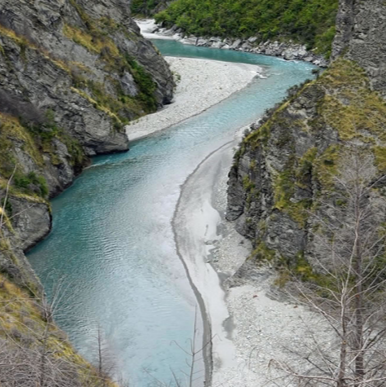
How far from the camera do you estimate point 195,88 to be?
68625 millimetres

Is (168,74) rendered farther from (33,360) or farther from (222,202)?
(33,360)

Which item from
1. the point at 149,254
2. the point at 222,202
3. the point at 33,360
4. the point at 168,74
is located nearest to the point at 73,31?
the point at 168,74

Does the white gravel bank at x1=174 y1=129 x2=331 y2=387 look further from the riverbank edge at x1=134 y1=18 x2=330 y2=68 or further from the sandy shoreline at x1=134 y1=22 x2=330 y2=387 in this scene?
the riverbank edge at x1=134 y1=18 x2=330 y2=68

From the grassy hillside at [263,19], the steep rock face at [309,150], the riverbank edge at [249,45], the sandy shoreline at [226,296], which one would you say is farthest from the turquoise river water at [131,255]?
the grassy hillside at [263,19]

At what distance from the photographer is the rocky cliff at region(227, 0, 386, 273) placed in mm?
30625

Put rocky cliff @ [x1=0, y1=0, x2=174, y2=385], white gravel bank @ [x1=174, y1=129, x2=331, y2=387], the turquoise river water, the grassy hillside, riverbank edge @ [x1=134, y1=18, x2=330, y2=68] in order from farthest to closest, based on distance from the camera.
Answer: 1. the grassy hillside
2. riverbank edge @ [x1=134, y1=18, x2=330, y2=68]
3. rocky cliff @ [x1=0, y1=0, x2=174, y2=385]
4. the turquoise river water
5. white gravel bank @ [x1=174, y1=129, x2=331, y2=387]

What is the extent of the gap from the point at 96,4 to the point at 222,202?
1158 inches

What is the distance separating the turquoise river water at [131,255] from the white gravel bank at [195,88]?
217 centimetres

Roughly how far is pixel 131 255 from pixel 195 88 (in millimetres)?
36263

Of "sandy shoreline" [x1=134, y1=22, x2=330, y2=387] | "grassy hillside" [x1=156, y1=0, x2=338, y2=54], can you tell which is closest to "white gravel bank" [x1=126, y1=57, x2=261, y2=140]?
"sandy shoreline" [x1=134, y1=22, x2=330, y2=387]

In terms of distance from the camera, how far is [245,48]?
91312 millimetres

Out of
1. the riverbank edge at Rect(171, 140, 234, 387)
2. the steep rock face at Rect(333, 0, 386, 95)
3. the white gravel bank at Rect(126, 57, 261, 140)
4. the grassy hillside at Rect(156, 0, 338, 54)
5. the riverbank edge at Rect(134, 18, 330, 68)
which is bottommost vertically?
the riverbank edge at Rect(171, 140, 234, 387)

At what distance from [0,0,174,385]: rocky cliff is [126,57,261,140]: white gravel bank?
66.8 inches

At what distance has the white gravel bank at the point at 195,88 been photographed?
191ft
